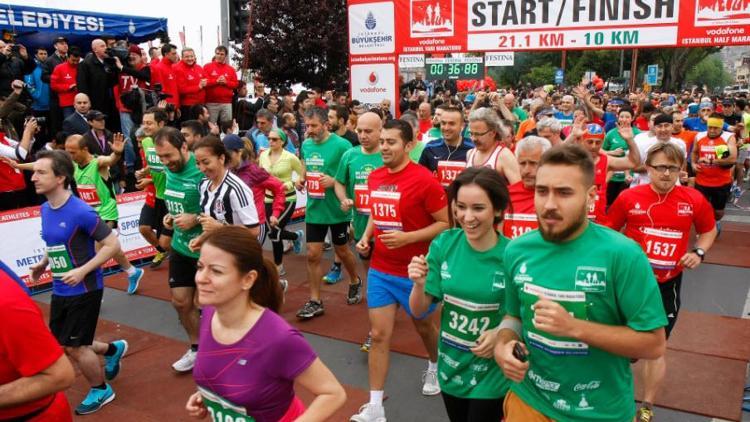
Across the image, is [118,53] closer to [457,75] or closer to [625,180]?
[625,180]

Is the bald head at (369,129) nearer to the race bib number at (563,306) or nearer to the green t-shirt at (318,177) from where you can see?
the green t-shirt at (318,177)

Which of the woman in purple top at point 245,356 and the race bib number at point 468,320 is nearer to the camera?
the woman in purple top at point 245,356

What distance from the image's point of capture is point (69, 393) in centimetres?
512

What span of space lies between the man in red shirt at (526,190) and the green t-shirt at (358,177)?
166cm

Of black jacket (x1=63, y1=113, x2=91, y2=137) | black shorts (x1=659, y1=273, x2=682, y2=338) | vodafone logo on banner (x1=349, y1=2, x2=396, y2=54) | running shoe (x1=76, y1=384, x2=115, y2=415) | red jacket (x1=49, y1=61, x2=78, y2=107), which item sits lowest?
running shoe (x1=76, y1=384, x2=115, y2=415)

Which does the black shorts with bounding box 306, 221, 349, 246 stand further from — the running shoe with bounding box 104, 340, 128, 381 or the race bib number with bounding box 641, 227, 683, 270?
the race bib number with bounding box 641, 227, 683, 270

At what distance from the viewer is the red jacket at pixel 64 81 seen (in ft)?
36.1

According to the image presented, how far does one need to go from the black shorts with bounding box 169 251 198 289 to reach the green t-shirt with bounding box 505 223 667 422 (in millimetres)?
3253

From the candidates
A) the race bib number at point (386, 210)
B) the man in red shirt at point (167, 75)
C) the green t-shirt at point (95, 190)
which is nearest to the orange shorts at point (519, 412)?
the race bib number at point (386, 210)

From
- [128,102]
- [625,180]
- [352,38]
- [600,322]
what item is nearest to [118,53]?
[128,102]

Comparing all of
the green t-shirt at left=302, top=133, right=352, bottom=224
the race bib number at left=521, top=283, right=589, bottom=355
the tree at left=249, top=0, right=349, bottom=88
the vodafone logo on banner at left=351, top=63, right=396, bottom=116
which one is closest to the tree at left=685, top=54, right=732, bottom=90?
the tree at left=249, top=0, right=349, bottom=88

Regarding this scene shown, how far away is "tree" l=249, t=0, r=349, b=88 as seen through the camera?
22.0 m

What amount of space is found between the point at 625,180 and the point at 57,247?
7563 millimetres

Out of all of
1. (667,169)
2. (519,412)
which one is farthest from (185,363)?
(667,169)
